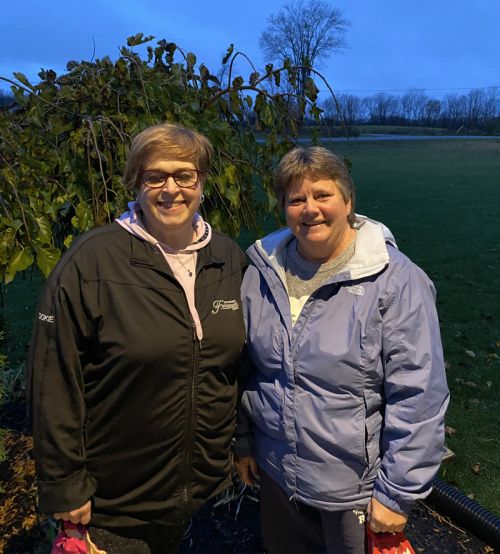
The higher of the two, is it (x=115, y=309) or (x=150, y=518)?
(x=115, y=309)

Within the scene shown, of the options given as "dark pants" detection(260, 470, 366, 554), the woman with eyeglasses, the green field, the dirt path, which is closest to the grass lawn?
the green field

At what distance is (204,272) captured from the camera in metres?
1.84

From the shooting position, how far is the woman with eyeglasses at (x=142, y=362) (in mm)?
1634

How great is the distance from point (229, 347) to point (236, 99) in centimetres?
169

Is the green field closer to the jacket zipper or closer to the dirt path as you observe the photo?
the dirt path

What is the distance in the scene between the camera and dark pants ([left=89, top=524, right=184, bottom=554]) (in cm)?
182

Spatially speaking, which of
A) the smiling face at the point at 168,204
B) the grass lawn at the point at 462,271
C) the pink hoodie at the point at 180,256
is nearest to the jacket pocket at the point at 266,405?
the pink hoodie at the point at 180,256

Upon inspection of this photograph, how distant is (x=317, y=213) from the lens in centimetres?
180

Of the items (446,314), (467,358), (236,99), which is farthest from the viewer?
(446,314)

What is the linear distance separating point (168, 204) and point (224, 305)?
1.34 feet

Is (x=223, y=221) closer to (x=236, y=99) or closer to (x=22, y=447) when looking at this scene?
(x=236, y=99)

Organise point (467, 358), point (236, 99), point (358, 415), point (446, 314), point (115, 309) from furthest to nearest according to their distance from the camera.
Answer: point (446, 314), point (467, 358), point (236, 99), point (358, 415), point (115, 309)

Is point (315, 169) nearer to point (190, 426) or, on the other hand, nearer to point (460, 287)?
point (190, 426)

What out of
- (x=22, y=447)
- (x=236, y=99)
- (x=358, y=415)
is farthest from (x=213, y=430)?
(x=22, y=447)
